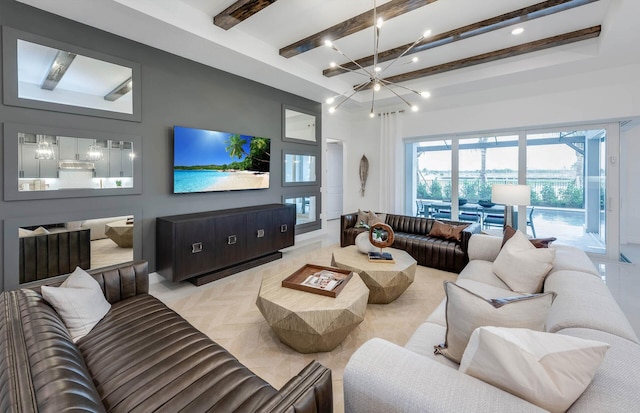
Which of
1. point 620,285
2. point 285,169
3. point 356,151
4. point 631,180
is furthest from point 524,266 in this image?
point 356,151

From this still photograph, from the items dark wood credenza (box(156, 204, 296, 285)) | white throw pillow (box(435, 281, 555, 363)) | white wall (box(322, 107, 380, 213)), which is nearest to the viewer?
white throw pillow (box(435, 281, 555, 363))

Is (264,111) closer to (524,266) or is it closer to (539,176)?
(524,266)

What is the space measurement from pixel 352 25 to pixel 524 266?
296cm

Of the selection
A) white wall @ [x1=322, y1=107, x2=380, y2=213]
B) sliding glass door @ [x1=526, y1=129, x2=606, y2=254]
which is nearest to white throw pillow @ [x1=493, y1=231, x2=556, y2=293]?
sliding glass door @ [x1=526, y1=129, x2=606, y2=254]

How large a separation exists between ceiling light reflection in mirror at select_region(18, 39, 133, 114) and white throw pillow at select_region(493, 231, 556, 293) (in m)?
4.15

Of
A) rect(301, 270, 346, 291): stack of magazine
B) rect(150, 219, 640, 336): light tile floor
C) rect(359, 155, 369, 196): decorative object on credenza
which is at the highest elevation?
rect(359, 155, 369, 196): decorative object on credenza

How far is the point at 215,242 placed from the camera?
3643 mm

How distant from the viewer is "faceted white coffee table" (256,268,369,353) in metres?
1.96

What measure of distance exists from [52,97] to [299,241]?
4040 millimetres

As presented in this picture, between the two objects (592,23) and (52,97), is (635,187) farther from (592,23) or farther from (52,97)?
(52,97)

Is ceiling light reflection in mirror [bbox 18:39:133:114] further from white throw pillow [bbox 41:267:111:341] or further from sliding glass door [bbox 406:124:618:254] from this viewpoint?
sliding glass door [bbox 406:124:618:254]

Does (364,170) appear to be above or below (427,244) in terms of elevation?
above

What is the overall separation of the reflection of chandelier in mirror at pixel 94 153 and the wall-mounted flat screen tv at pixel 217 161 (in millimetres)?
777

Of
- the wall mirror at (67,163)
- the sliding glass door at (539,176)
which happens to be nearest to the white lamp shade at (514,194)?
the sliding glass door at (539,176)
